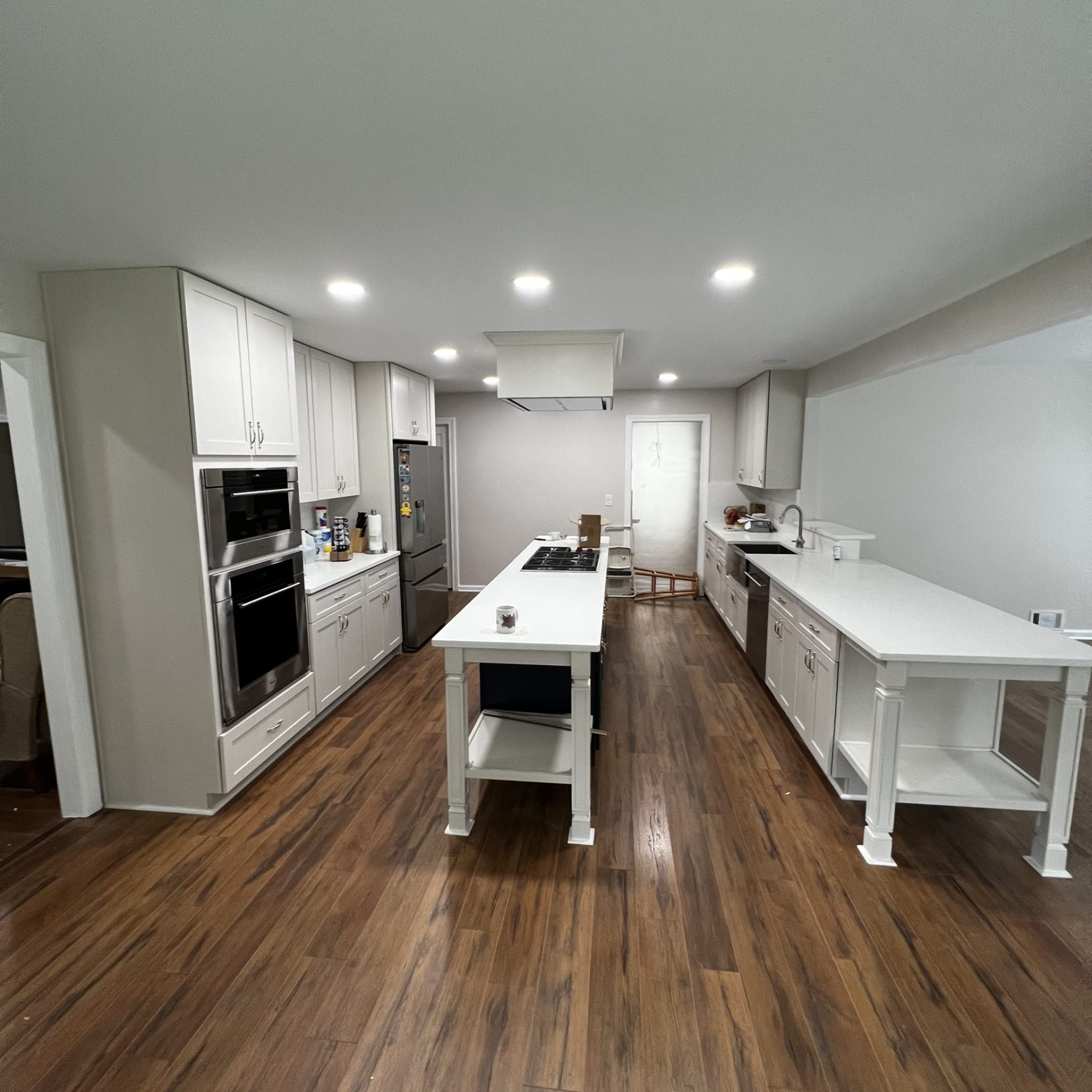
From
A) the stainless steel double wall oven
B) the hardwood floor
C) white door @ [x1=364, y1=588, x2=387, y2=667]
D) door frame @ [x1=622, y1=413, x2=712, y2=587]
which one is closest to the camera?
the hardwood floor

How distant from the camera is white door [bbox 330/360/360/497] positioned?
4.15 meters

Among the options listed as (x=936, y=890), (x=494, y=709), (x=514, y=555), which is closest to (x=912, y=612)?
(x=936, y=890)

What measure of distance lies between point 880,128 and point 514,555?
221 inches

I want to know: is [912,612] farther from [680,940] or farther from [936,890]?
[680,940]

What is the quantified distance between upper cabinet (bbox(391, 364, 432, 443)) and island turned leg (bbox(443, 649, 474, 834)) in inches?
105

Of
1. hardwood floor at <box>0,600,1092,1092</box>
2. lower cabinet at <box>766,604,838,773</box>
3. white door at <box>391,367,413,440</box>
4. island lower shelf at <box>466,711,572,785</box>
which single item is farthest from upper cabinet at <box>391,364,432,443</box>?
lower cabinet at <box>766,604,838,773</box>

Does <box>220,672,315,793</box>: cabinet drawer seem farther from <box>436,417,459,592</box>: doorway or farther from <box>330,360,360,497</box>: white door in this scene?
<box>436,417,459,592</box>: doorway

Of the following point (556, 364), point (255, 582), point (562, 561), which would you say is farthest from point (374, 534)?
point (556, 364)

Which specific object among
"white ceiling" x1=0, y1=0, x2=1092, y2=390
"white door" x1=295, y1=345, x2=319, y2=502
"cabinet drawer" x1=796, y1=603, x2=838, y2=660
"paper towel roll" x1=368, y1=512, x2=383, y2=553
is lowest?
"cabinet drawer" x1=796, y1=603, x2=838, y2=660

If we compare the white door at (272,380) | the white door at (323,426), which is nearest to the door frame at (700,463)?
the white door at (323,426)

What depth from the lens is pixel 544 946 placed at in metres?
1.87

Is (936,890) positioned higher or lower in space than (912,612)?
lower

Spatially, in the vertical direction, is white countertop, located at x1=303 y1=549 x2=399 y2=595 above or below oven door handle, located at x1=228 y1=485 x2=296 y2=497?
below

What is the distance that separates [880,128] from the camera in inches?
50.0
